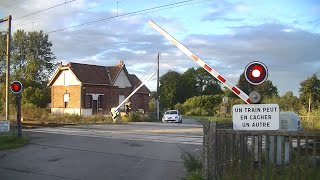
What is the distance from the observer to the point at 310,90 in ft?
142

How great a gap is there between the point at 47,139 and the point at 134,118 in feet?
76.7

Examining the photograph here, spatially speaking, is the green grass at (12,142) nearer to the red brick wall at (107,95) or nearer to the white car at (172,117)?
the white car at (172,117)

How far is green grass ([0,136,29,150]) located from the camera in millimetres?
17933

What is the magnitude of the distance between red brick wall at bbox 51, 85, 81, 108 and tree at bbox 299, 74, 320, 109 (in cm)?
2580

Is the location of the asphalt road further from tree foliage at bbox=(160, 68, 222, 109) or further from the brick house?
tree foliage at bbox=(160, 68, 222, 109)

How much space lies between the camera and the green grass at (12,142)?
17.9 meters

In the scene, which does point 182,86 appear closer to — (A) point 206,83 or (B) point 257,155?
(A) point 206,83

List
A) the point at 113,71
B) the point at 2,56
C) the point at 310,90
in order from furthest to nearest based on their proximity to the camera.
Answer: the point at 2,56 → the point at 113,71 → the point at 310,90

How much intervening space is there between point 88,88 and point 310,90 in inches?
1015

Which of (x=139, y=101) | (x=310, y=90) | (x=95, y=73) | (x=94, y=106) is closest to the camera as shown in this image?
(x=310, y=90)

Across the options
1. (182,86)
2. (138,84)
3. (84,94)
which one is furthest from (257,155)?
(182,86)

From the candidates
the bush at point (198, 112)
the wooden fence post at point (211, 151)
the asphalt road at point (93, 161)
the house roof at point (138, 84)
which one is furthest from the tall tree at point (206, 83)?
the wooden fence post at point (211, 151)

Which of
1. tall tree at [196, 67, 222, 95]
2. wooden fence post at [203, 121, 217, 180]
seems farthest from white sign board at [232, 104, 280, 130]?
tall tree at [196, 67, 222, 95]

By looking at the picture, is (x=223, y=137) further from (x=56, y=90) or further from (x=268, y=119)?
(x=56, y=90)
